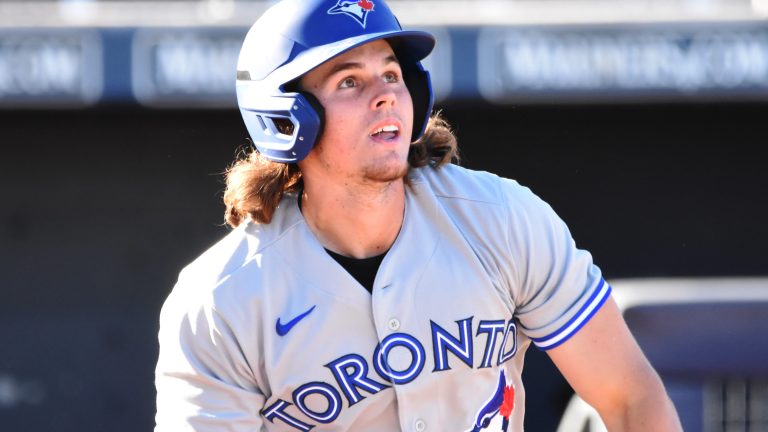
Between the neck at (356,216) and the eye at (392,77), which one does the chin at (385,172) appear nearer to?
the neck at (356,216)

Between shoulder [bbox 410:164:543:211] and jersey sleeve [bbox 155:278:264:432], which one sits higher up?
shoulder [bbox 410:164:543:211]

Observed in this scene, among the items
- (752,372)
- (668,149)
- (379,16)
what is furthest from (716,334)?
(668,149)

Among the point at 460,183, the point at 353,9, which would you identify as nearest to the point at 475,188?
the point at 460,183

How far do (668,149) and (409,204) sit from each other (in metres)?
3.14

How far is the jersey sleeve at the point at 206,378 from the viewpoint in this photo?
2.46 meters

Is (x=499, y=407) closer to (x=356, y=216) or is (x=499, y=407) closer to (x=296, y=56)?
(x=356, y=216)

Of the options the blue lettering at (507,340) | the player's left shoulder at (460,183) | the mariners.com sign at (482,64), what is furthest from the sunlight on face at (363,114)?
the mariners.com sign at (482,64)

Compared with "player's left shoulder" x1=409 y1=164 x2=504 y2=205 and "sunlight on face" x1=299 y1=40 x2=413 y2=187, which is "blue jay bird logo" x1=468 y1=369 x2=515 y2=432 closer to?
"player's left shoulder" x1=409 y1=164 x2=504 y2=205

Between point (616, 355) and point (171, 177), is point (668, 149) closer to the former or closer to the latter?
point (171, 177)

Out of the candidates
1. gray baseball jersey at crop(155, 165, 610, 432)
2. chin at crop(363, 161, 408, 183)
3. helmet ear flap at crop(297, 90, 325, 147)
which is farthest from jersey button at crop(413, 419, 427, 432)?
helmet ear flap at crop(297, 90, 325, 147)

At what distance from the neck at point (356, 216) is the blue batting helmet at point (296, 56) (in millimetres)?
126

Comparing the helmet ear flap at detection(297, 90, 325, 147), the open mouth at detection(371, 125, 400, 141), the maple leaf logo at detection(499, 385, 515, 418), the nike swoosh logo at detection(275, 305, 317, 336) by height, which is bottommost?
the maple leaf logo at detection(499, 385, 515, 418)

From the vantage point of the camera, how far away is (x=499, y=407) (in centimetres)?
259

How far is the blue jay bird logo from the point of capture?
2545 mm
